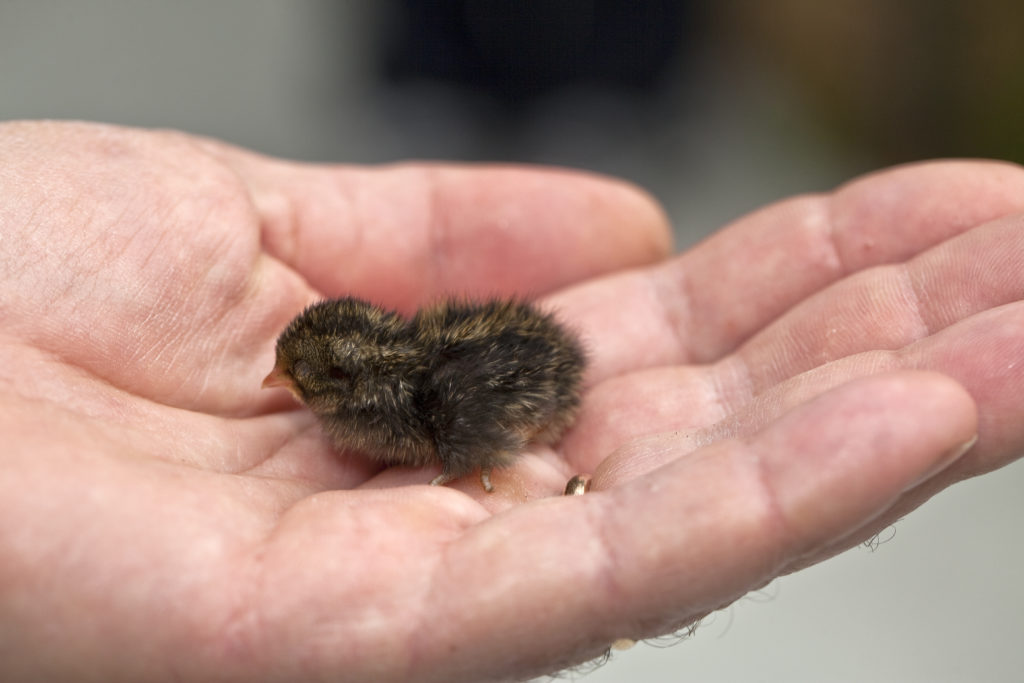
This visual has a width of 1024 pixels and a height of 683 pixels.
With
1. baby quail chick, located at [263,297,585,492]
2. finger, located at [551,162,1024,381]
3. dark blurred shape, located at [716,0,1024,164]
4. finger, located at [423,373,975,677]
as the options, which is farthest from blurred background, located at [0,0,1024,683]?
finger, located at [423,373,975,677]

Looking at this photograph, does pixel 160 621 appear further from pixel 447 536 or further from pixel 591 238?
pixel 591 238

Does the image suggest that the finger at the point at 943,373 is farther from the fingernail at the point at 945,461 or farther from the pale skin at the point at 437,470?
the fingernail at the point at 945,461

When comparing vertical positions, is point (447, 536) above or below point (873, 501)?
below

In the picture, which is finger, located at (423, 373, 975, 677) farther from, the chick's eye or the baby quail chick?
the chick's eye


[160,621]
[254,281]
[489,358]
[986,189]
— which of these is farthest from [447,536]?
[986,189]

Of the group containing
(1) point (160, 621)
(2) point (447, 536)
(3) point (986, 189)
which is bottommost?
(1) point (160, 621)
